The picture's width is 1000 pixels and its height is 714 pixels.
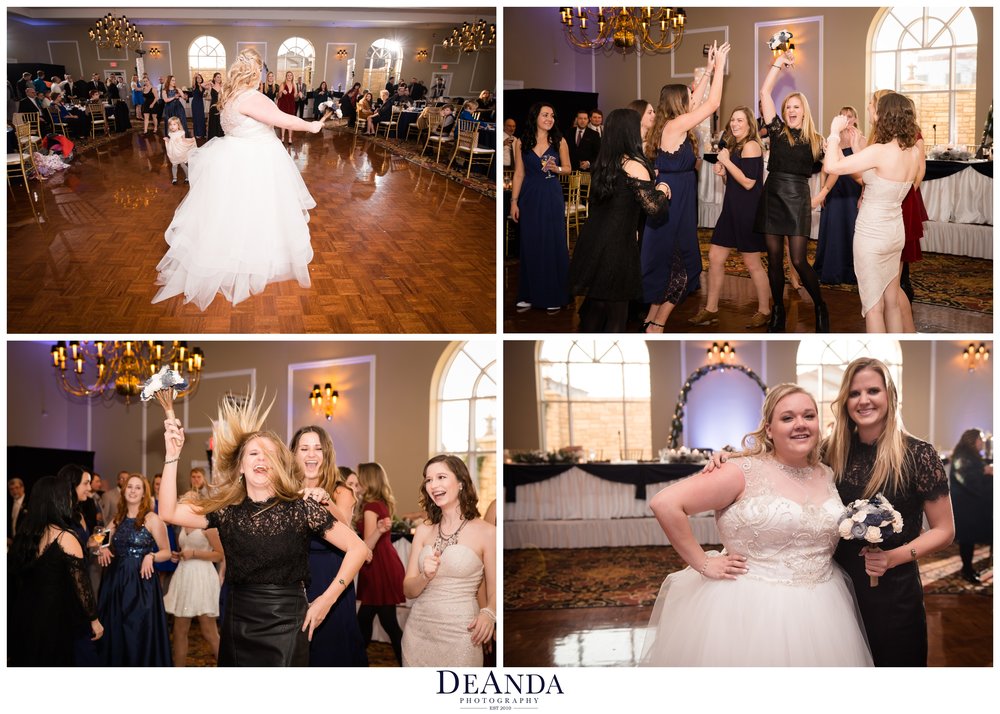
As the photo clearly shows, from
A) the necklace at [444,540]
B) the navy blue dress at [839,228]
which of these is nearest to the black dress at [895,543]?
the navy blue dress at [839,228]

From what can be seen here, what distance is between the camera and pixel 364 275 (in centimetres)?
488

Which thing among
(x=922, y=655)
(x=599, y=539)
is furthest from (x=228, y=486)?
(x=922, y=655)

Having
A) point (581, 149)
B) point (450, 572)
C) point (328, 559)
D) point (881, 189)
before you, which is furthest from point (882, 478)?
point (328, 559)

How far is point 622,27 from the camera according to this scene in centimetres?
437

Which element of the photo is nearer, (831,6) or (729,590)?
(729,590)

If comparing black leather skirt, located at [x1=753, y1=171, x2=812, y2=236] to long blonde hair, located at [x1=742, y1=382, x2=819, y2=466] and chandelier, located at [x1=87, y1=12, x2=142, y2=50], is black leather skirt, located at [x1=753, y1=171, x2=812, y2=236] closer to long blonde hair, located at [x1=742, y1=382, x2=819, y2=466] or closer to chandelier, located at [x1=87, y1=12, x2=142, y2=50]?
long blonde hair, located at [x1=742, y1=382, x2=819, y2=466]

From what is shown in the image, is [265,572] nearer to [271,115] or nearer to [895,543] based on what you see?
[271,115]

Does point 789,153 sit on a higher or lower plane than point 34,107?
lower

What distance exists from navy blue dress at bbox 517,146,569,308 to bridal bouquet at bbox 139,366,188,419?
5.58ft

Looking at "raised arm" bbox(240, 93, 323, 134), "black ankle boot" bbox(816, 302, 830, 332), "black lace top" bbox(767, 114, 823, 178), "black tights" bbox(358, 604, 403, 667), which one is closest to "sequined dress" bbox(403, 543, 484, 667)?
"black tights" bbox(358, 604, 403, 667)

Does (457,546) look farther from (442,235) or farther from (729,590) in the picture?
(442,235)

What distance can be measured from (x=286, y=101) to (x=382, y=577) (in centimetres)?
236

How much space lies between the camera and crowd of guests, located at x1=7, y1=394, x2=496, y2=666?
3930mm
